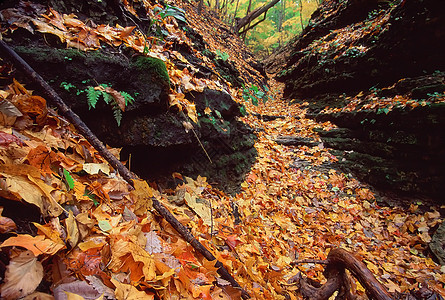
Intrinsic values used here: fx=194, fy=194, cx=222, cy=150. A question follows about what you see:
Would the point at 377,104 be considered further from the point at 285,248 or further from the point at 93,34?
the point at 93,34

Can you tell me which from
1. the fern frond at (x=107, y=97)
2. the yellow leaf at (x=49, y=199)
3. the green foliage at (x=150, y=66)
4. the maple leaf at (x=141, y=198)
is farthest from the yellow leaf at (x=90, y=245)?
the green foliage at (x=150, y=66)

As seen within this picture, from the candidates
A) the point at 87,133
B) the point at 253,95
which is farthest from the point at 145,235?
the point at 253,95

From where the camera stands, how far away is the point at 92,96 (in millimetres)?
1930

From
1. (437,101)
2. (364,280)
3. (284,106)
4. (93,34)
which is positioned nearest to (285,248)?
(364,280)

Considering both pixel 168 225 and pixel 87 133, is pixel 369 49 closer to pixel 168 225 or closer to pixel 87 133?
pixel 168 225

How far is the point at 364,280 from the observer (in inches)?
58.5

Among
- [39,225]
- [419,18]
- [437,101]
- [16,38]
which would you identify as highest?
[419,18]

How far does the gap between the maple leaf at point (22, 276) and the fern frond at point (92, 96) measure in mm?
1501

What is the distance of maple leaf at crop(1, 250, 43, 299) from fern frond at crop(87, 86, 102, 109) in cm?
150

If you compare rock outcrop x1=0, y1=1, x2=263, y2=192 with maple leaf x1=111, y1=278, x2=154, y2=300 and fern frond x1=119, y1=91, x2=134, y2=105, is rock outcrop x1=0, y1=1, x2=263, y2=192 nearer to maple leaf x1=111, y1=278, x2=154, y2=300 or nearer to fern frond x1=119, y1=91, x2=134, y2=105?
fern frond x1=119, y1=91, x2=134, y2=105

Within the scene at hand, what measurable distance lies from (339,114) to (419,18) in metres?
2.86

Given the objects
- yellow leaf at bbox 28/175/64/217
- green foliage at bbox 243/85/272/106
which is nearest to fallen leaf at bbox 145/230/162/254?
yellow leaf at bbox 28/175/64/217

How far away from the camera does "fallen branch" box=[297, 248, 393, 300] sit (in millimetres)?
1508

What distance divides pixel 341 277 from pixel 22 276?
233 centimetres
